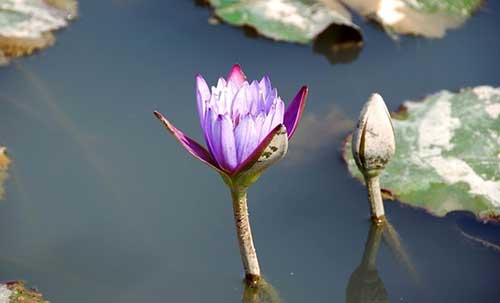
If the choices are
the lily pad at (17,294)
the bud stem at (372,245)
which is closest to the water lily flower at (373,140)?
the bud stem at (372,245)

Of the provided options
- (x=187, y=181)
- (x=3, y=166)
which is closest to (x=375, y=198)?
(x=187, y=181)

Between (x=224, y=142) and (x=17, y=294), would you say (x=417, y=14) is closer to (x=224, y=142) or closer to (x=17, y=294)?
(x=224, y=142)

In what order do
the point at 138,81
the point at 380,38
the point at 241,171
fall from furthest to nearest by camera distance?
1. the point at 380,38
2. the point at 138,81
3. the point at 241,171

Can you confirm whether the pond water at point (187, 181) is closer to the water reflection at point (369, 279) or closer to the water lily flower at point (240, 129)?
the water reflection at point (369, 279)

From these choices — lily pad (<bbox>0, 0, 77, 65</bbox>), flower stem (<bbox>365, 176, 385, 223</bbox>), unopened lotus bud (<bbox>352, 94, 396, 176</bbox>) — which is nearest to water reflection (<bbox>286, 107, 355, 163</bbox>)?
flower stem (<bbox>365, 176, 385, 223</bbox>)

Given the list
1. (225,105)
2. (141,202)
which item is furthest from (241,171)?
(141,202)

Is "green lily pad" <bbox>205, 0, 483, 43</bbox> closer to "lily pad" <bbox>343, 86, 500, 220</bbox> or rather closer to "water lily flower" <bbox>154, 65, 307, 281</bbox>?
"lily pad" <bbox>343, 86, 500, 220</bbox>

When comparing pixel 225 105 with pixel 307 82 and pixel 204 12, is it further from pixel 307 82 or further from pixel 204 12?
pixel 204 12
